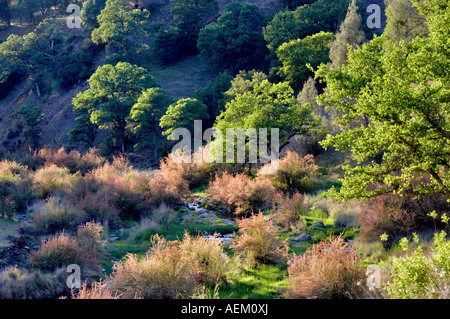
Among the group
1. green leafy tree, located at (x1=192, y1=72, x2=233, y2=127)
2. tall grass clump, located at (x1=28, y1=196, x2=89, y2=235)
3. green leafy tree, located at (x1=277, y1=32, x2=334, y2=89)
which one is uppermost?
green leafy tree, located at (x1=277, y1=32, x2=334, y2=89)

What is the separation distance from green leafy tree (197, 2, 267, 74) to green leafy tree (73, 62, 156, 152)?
12.7 m

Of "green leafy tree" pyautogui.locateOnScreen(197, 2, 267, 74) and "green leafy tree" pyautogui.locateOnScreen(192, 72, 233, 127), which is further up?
"green leafy tree" pyautogui.locateOnScreen(197, 2, 267, 74)

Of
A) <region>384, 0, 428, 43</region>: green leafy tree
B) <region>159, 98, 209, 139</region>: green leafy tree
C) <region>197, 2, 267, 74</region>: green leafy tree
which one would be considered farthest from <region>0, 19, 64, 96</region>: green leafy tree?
<region>384, 0, 428, 43</region>: green leafy tree

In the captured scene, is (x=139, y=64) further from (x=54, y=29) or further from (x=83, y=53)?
(x=54, y=29)

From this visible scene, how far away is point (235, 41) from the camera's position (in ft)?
158

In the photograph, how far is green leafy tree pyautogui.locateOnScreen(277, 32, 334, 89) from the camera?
3778 centimetres

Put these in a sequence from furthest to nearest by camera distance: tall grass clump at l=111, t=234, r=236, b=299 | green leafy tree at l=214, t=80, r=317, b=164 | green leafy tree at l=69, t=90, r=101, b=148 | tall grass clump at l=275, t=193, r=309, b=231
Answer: green leafy tree at l=69, t=90, r=101, b=148 < green leafy tree at l=214, t=80, r=317, b=164 < tall grass clump at l=275, t=193, r=309, b=231 < tall grass clump at l=111, t=234, r=236, b=299

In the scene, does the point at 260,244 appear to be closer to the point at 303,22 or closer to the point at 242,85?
the point at 242,85

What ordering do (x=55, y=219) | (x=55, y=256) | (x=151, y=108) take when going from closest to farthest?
(x=55, y=256)
(x=55, y=219)
(x=151, y=108)

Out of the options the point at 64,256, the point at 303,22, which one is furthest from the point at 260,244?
the point at 303,22

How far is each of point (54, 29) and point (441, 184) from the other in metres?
63.6

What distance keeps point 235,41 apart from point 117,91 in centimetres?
1807

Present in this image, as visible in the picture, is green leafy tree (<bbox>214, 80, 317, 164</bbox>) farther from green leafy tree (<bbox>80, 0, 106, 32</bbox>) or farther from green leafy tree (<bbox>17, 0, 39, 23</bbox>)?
green leafy tree (<bbox>17, 0, 39, 23</bbox>)
